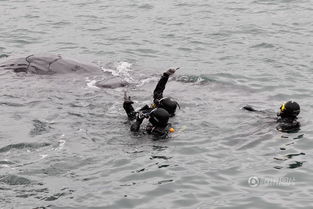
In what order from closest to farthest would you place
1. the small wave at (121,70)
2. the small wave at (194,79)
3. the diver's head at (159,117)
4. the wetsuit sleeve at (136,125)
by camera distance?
the diver's head at (159,117)
the wetsuit sleeve at (136,125)
the small wave at (121,70)
the small wave at (194,79)

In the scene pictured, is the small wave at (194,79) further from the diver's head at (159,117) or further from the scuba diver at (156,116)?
the diver's head at (159,117)

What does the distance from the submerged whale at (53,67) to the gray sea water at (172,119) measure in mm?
351

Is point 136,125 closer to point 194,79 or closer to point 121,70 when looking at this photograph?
point 194,79

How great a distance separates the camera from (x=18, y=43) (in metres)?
21.0

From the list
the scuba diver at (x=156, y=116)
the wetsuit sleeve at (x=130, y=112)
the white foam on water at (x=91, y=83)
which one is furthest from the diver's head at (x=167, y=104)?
the white foam on water at (x=91, y=83)

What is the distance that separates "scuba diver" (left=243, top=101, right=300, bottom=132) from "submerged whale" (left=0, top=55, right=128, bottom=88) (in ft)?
17.9

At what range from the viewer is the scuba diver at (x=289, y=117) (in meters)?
12.6

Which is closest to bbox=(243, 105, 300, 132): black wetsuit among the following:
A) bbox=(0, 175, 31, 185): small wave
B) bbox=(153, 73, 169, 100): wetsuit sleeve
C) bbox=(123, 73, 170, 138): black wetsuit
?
bbox=(123, 73, 170, 138): black wetsuit

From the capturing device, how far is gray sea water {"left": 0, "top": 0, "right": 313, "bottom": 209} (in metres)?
10.0

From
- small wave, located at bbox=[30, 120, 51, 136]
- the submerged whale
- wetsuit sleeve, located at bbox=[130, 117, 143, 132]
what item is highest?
the submerged whale

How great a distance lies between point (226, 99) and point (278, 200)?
19.6ft

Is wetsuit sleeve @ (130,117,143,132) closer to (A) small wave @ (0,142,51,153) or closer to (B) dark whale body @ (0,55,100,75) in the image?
(A) small wave @ (0,142,51,153)

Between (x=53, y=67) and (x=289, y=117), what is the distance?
7886mm

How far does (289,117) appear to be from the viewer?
1278cm
